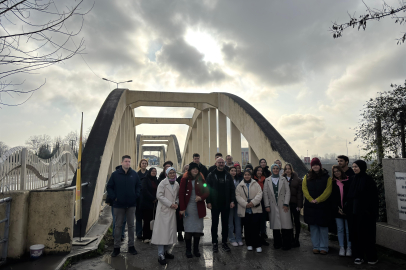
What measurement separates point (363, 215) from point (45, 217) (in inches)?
184

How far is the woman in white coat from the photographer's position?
3.96 m

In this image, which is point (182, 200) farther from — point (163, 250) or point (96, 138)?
point (96, 138)

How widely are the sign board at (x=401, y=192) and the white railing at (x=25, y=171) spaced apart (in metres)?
6.03

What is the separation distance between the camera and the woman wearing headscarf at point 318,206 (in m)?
4.22

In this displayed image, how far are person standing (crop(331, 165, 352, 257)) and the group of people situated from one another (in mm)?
14

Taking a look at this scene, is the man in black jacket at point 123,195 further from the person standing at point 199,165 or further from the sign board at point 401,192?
the sign board at point 401,192

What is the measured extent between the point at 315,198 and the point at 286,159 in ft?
10.4

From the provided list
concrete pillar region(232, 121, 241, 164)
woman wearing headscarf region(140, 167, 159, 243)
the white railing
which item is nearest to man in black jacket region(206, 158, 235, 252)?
woman wearing headscarf region(140, 167, 159, 243)

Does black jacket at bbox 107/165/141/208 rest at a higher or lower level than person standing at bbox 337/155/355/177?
lower

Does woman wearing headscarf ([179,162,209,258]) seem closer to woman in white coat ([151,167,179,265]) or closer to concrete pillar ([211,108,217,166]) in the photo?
woman in white coat ([151,167,179,265])

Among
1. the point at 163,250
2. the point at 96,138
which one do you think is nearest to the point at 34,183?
the point at 96,138

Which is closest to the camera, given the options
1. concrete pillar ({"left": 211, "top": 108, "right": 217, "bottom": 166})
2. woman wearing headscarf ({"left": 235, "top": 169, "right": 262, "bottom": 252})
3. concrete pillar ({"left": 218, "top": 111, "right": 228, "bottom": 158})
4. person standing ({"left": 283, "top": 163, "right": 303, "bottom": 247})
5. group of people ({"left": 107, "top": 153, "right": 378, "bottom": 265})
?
group of people ({"left": 107, "top": 153, "right": 378, "bottom": 265})

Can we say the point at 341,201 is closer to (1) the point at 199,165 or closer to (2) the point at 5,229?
(1) the point at 199,165

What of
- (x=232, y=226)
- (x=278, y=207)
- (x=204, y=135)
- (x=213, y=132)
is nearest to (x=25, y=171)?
(x=232, y=226)
